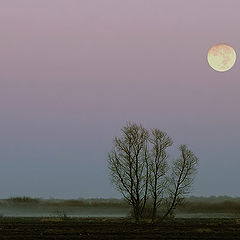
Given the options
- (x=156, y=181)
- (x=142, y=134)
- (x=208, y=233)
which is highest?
(x=142, y=134)

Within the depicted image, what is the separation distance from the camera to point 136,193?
61.3 meters

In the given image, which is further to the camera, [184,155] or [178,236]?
[184,155]

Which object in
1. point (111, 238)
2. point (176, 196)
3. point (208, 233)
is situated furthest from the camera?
point (176, 196)

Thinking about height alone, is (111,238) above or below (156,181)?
below

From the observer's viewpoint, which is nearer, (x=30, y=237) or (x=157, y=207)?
(x=30, y=237)

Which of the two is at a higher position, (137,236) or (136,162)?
(136,162)

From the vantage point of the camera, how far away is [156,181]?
61.3 meters

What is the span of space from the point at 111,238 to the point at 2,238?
6.67 metres

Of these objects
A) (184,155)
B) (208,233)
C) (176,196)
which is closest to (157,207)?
(176,196)

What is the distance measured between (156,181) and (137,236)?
24.8 meters

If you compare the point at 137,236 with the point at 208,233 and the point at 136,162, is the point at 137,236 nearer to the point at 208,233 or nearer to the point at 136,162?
the point at 208,233

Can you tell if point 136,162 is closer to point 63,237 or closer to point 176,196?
point 176,196

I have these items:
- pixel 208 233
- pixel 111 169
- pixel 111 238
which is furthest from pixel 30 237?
pixel 111 169

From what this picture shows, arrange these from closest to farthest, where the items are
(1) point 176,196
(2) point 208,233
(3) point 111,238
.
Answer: (3) point 111,238
(2) point 208,233
(1) point 176,196
